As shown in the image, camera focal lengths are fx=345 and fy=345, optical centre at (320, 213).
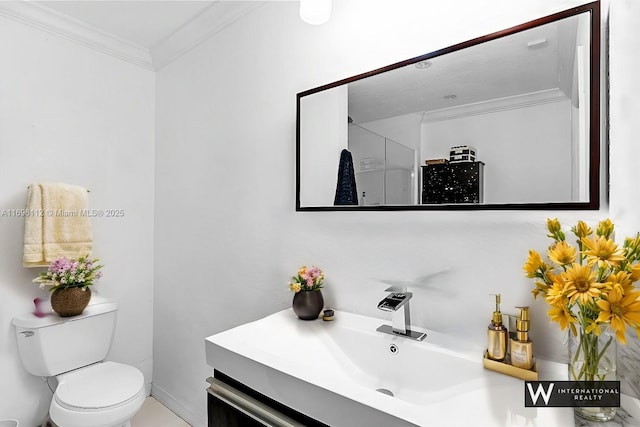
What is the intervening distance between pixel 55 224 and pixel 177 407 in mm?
1256

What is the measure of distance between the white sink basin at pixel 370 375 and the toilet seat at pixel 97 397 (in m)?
0.84

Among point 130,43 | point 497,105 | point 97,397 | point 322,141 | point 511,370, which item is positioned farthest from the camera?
point 130,43

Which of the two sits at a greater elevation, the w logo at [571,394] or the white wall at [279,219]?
the white wall at [279,219]

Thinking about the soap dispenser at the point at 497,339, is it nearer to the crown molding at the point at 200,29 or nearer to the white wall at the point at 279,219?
the white wall at the point at 279,219

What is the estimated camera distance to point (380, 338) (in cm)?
107

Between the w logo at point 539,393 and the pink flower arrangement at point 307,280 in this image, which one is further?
the pink flower arrangement at point 307,280

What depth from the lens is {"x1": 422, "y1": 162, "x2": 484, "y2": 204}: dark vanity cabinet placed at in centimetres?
101

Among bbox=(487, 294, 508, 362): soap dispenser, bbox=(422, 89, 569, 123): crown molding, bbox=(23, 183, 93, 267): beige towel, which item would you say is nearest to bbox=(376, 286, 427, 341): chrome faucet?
bbox=(487, 294, 508, 362): soap dispenser

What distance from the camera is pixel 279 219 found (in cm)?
155

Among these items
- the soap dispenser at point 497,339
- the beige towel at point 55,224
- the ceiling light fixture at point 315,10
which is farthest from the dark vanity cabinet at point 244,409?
the beige towel at point 55,224

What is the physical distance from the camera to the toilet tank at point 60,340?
1683mm

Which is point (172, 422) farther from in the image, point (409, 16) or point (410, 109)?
point (409, 16)

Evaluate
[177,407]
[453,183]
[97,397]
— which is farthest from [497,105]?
[177,407]

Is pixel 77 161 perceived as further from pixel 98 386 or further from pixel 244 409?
pixel 244 409
